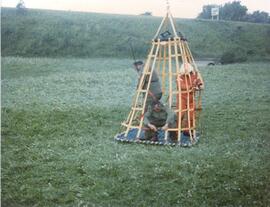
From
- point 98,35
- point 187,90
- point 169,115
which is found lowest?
point 169,115

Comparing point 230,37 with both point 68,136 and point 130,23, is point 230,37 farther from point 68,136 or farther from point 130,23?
point 68,136

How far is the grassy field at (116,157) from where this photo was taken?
314 inches

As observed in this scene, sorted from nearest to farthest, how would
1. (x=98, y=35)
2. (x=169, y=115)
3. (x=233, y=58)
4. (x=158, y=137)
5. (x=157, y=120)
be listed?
(x=169, y=115) → (x=157, y=120) → (x=158, y=137) → (x=233, y=58) → (x=98, y=35)

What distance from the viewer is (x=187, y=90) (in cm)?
1184

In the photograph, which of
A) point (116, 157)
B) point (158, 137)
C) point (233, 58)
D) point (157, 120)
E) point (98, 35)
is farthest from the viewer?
point (98, 35)

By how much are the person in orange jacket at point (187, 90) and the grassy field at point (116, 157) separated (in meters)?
0.69

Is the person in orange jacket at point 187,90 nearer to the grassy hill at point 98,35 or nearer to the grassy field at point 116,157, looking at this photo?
the grassy field at point 116,157

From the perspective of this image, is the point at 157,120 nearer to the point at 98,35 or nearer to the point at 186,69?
the point at 186,69

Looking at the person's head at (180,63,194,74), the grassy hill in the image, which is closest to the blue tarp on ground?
the person's head at (180,63,194,74)

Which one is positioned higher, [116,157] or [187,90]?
[187,90]

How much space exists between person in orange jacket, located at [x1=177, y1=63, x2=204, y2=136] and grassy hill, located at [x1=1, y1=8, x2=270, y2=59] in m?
24.8

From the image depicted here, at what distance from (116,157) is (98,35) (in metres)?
36.2

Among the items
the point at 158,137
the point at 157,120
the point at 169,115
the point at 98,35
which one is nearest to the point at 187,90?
the point at 169,115

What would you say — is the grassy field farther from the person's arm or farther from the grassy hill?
the grassy hill
